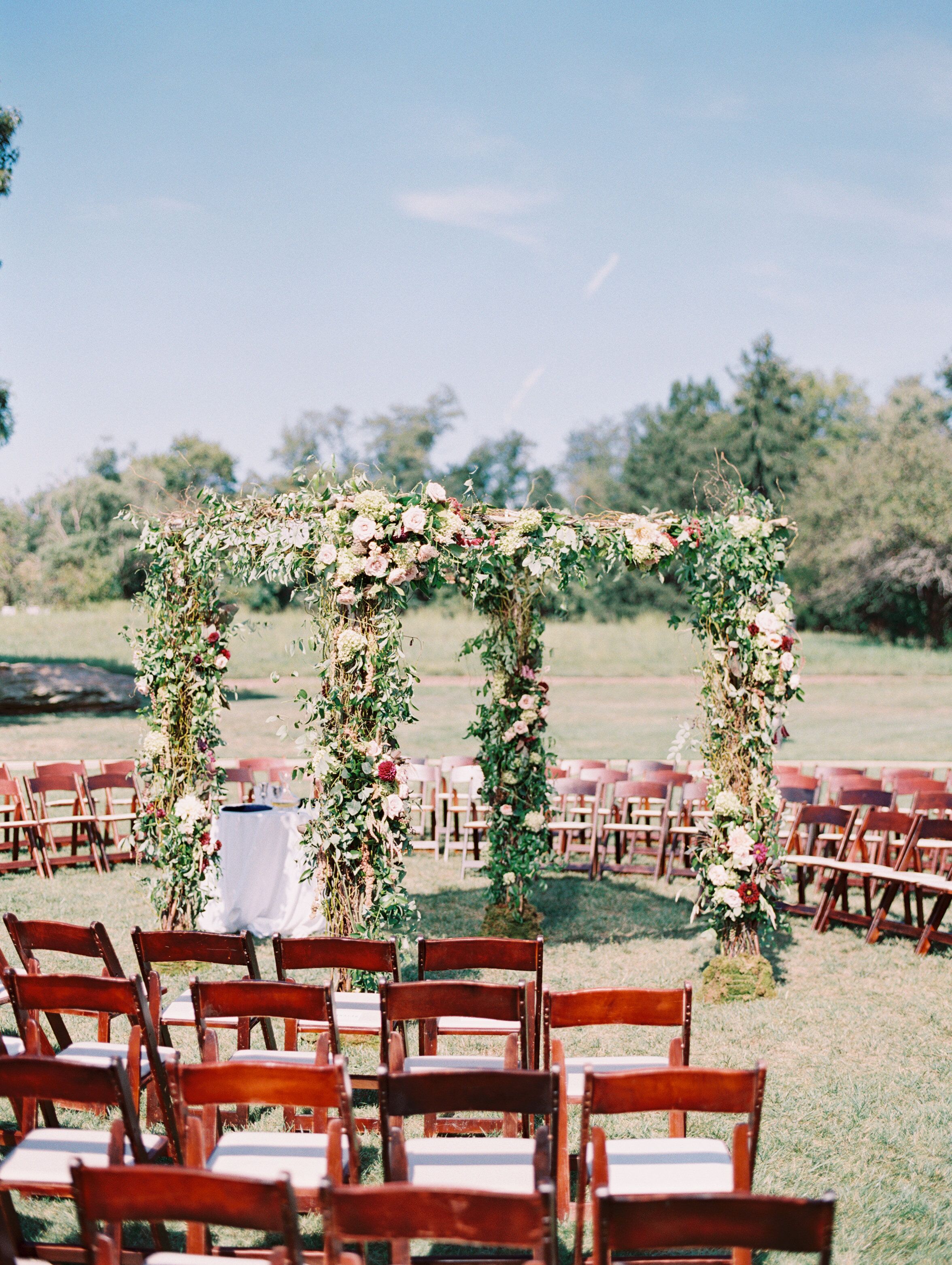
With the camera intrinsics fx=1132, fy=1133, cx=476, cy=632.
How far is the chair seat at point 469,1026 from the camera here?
17.1 feet

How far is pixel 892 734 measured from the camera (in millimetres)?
24234

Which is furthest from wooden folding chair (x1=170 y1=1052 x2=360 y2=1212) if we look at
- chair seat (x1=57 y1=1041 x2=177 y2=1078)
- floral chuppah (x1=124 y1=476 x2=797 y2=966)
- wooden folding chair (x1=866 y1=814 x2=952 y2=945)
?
wooden folding chair (x1=866 y1=814 x2=952 y2=945)

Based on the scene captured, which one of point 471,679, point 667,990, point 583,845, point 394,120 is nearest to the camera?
point 667,990

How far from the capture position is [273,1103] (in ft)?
11.5

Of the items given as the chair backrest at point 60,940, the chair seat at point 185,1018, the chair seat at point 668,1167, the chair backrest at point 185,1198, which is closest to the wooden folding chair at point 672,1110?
the chair seat at point 668,1167

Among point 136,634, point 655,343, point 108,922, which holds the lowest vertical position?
point 108,922

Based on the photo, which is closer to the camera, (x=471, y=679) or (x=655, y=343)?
(x=471, y=679)

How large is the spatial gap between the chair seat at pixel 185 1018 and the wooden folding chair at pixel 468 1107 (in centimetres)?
192

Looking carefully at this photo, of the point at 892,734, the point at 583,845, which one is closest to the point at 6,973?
the point at 583,845

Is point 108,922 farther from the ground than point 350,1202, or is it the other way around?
point 350,1202

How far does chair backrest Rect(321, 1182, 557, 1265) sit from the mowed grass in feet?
5.83

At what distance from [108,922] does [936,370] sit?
46090 millimetres

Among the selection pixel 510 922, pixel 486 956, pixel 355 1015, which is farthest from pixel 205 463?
pixel 486 956

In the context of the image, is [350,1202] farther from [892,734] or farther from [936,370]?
[936,370]
